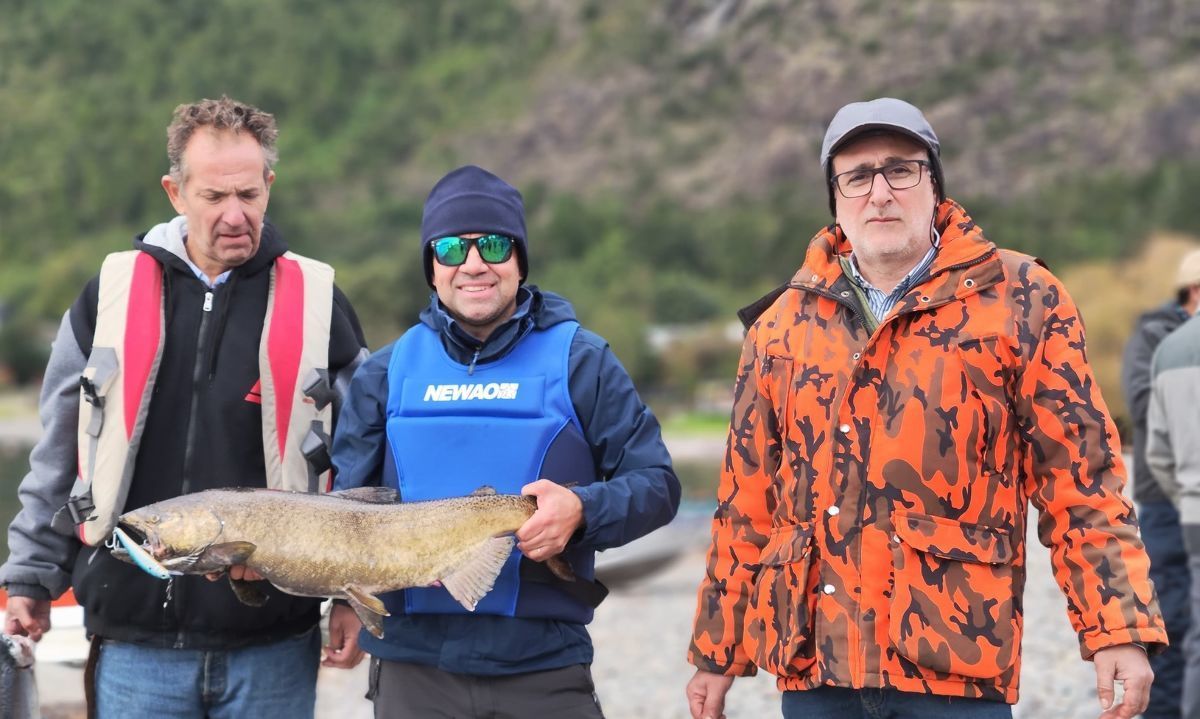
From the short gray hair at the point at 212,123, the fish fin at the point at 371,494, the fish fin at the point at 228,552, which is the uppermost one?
the short gray hair at the point at 212,123

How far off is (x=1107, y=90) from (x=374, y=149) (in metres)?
83.9

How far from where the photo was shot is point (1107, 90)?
15688cm

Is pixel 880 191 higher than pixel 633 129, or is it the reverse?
pixel 633 129

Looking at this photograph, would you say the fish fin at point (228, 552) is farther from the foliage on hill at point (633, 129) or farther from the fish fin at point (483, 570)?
the foliage on hill at point (633, 129)

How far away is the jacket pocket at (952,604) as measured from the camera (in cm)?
414

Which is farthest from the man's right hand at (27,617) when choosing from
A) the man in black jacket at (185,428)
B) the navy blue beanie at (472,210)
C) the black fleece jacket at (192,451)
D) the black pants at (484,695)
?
the navy blue beanie at (472,210)

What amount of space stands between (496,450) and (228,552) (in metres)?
0.84

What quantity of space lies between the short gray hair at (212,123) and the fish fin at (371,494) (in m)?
1.21

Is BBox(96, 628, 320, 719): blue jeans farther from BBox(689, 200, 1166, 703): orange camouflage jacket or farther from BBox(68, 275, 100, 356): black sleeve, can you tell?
BBox(689, 200, 1166, 703): orange camouflage jacket

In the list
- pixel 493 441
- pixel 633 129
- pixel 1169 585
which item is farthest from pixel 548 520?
pixel 633 129

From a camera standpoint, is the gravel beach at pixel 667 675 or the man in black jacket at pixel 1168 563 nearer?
the man in black jacket at pixel 1168 563

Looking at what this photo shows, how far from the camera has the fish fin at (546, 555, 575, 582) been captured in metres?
4.67

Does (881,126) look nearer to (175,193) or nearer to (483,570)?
(483,570)

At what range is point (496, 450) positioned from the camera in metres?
4.68
